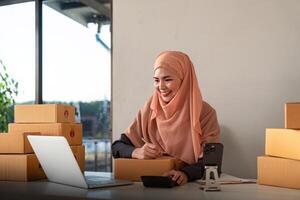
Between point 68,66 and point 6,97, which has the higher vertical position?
point 68,66

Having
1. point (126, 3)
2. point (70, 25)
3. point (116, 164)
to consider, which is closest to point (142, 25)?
point (126, 3)

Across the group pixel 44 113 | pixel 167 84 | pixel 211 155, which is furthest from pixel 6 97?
pixel 211 155

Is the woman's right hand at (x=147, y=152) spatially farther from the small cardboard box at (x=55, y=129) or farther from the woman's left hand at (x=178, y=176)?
the small cardboard box at (x=55, y=129)

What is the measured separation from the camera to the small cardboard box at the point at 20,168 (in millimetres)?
1677

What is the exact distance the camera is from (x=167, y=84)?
1760 millimetres

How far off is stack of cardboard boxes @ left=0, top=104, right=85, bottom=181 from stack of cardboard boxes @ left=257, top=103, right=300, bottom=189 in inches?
29.3

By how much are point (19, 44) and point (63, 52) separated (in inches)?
14.9

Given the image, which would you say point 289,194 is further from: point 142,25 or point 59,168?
point 142,25

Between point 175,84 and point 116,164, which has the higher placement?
point 175,84

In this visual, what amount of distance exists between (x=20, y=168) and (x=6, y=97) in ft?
4.85

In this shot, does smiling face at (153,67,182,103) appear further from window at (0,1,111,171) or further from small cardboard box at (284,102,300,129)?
window at (0,1,111,171)

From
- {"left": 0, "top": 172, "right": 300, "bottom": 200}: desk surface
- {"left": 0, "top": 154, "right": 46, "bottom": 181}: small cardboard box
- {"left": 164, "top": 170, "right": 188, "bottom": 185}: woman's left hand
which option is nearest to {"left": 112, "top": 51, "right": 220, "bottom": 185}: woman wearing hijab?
{"left": 164, "top": 170, "right": 188, "bottom": 185}: woman's left hand

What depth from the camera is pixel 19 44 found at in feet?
10.8

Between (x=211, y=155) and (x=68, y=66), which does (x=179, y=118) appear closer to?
(x=211, y=155)
